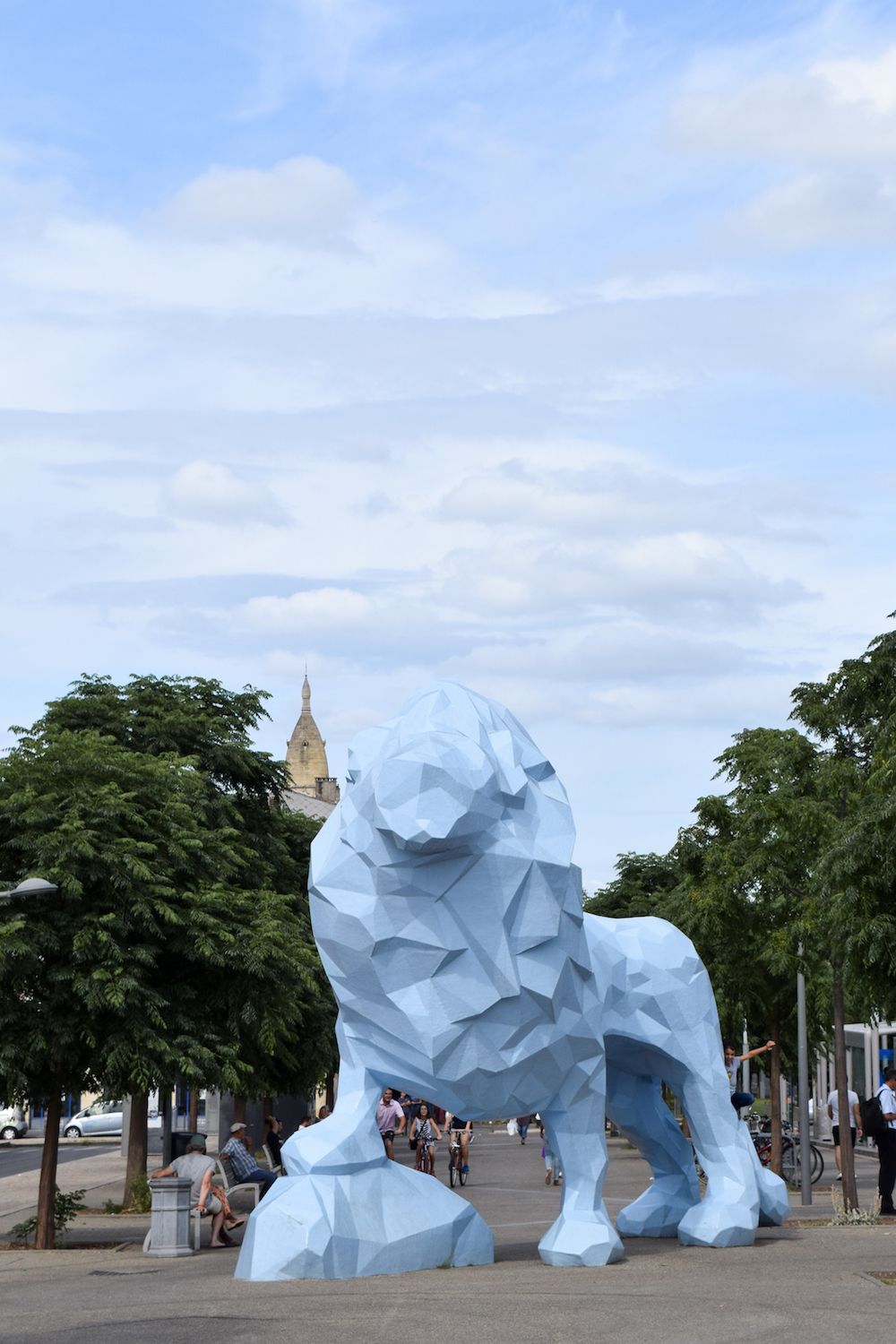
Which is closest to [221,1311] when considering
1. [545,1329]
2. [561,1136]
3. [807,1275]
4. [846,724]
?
[545,1329]

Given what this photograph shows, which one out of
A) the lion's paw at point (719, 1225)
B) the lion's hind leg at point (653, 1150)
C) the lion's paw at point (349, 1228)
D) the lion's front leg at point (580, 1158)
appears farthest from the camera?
the lion's hind leg at point (653, 1150)

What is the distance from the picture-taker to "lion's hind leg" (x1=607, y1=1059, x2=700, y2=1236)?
55.6ft

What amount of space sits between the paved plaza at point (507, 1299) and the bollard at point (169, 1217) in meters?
0.27

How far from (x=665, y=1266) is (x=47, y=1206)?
8.20 metres

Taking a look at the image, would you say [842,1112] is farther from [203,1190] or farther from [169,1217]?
[169,1217]

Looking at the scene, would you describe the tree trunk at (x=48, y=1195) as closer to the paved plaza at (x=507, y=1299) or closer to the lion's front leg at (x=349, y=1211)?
the paved plaza at (x=507, y=1299)

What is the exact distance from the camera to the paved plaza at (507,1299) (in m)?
10.8

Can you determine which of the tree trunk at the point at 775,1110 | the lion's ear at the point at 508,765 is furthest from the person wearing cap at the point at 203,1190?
the tree trunk at the point at 775,1110

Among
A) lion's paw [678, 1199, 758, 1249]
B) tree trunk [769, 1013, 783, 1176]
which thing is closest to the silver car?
tree trunk [769, 1013, 783, 1176]

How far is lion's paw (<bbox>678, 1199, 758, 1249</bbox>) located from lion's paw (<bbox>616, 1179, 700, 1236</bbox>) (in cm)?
123

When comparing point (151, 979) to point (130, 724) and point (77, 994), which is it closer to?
point (77, 994)

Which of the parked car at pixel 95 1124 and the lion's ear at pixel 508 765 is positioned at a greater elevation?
the lion's ear at pixel 508 765

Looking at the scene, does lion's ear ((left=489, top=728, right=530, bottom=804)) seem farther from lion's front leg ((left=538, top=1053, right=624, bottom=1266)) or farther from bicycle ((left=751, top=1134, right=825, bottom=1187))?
bicycle ((left=751, top=1134, right=825, bottom=1187))

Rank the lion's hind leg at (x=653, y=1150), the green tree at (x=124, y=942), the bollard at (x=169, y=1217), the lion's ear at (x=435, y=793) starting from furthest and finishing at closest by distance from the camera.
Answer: the green tree at (x=124, y=942), the bollard at (x=169, y=1217), the lion's hind leg at (x=653, y=1150), the lion's ear at (x=435, y=793)
